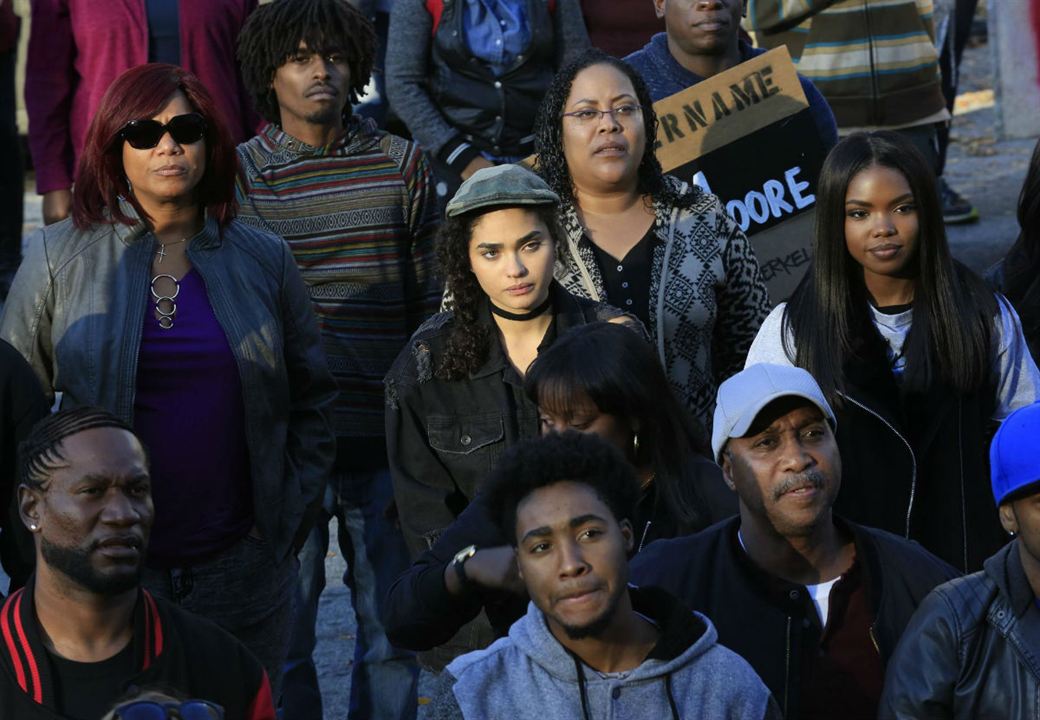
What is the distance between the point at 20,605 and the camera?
3986 millimetres

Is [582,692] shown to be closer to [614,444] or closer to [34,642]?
[614,444]

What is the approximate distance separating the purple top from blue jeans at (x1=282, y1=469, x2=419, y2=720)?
815 mm

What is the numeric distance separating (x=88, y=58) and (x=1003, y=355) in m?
3.84

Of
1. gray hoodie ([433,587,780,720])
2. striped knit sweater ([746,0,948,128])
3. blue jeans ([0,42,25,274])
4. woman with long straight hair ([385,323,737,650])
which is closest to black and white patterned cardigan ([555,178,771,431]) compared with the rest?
woman with long straight hair ([385,323,737,650])

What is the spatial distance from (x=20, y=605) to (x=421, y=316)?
2.30m

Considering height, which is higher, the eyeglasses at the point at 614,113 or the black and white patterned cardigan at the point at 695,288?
the eyeglasses at the point at 614,113

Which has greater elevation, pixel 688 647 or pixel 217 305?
pixel 217 305

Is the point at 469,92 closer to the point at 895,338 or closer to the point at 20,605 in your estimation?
the point at 895,338

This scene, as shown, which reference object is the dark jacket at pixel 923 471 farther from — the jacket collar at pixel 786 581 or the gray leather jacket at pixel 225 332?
the gray leather jacket at pixel 225 332

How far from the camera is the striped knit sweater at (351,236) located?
19.4 feet

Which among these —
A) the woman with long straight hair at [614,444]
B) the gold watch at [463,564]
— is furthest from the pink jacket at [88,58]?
the gold watch at [463,564]

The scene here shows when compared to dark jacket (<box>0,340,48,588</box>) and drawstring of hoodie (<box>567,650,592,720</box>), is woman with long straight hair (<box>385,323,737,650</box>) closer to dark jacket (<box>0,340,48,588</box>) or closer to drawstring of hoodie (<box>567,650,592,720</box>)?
drawstring of hoodie (<box>567,650,592,720</box>)

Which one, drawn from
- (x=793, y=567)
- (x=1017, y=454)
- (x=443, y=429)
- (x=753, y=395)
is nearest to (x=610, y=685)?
(x=793, y=567)

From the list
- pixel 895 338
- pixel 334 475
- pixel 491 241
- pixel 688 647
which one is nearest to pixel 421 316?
pixel 334 475
